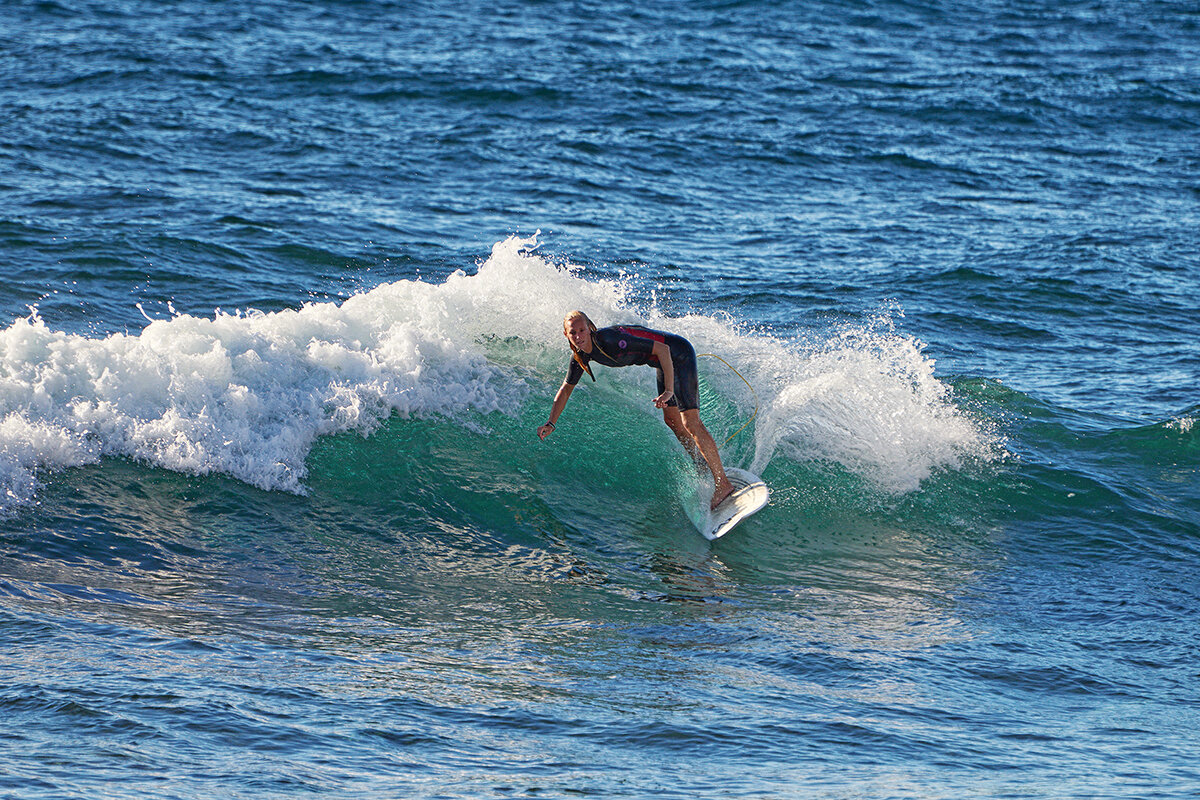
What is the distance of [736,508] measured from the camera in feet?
31.3

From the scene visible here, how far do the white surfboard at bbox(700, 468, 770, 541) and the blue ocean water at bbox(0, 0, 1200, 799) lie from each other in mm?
179

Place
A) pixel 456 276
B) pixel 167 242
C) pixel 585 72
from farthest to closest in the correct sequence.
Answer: pixel 585 72 < pixel 167 242 < pixel 456 276

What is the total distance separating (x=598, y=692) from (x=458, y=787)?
54.8 inches

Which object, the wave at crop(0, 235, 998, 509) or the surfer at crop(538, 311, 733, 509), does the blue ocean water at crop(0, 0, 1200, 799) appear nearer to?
the wave at crop(0, 235, 998, 509)

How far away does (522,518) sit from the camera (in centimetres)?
971

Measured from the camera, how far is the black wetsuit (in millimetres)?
9336

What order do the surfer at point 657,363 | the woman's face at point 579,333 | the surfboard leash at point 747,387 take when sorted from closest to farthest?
1. the woman's face at point 579,333
2. the surfer at point 657,363
3. the surfboard leash at point 747,387

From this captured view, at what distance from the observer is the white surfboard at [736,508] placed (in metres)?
9.48

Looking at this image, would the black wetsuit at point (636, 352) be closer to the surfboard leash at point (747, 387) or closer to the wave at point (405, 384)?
the surfboard leash at point (747, 387)

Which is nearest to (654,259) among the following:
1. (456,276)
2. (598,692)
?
(456,276)

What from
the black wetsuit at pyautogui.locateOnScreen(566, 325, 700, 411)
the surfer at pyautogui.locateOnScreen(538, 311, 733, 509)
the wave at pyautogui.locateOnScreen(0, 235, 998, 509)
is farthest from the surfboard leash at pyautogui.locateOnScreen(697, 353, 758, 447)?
the black wetsuit at pyautogui.locateOnScreen(566, 325, 700, 411)

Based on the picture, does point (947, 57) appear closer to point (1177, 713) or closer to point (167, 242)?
point (167, 242)

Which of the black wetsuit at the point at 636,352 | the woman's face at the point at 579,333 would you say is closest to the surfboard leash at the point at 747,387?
the black wetsuit at the point at 636,352

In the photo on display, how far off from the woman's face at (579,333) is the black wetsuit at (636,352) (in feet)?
0.74
